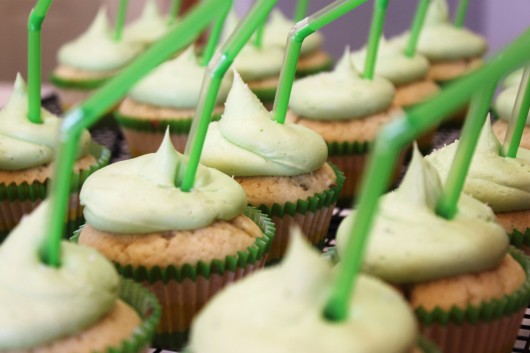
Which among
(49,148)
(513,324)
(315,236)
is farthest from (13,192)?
(513,324)

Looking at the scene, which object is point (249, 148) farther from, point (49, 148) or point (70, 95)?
point (70, 95)

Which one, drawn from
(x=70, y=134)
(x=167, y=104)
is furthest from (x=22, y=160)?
(x=70, y=134)

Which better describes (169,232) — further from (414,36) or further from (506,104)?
(414,36)

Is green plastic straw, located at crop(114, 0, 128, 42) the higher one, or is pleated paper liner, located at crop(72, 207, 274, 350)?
green plastic straw, located at crop(114, 0, 128, 42)

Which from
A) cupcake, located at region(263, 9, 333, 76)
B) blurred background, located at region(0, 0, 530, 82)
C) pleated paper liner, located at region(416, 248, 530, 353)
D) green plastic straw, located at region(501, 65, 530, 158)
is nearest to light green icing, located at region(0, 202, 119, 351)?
pleated paper liner, located at region(416, 248, 530, 353)

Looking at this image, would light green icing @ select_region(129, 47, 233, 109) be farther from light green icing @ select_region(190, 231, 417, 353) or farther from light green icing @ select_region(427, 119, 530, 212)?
light green icing @ select_region(190, 231, 417, 353)

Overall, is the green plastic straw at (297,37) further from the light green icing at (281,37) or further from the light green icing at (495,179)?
the light green icing at (281,37)

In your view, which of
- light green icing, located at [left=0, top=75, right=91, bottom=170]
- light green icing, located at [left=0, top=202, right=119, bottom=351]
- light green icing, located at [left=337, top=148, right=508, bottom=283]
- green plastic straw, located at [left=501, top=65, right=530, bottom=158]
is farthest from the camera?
light green icing, located at [left=0, top=75, right=91, bottom=170]
